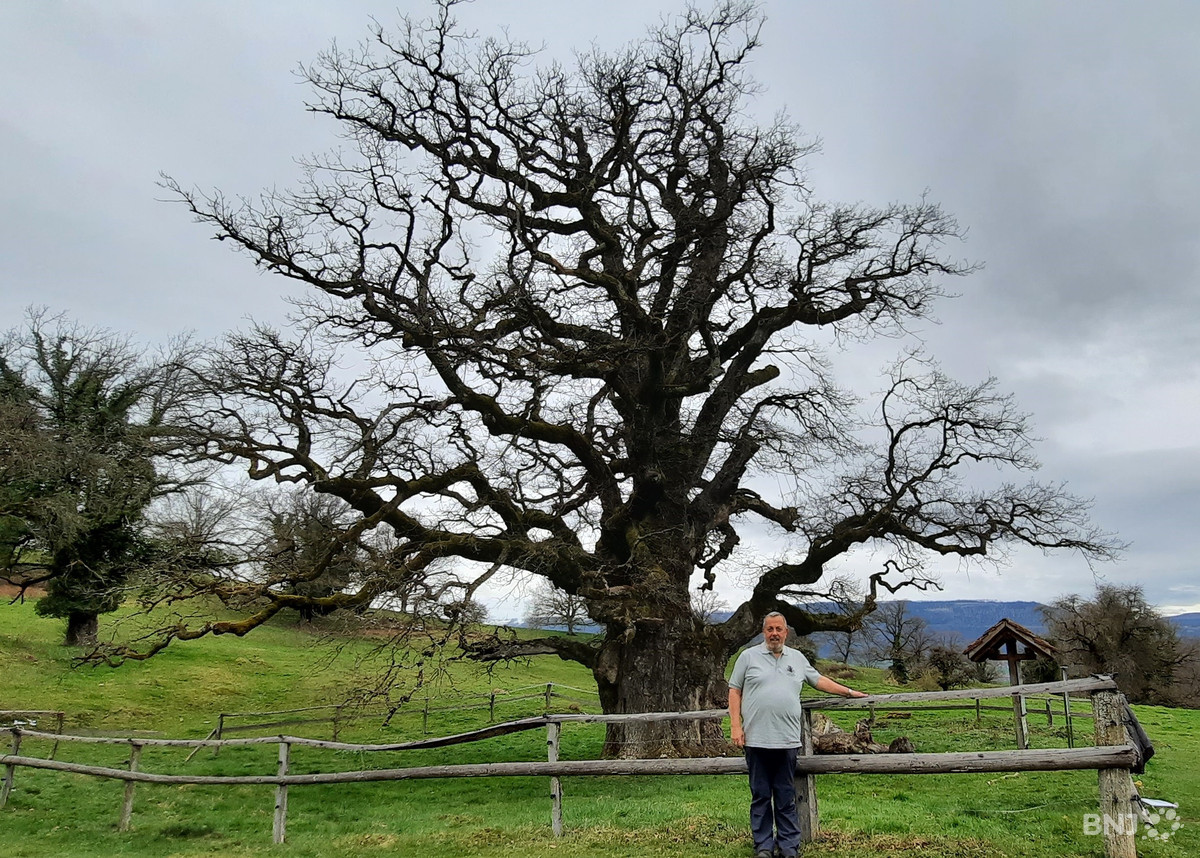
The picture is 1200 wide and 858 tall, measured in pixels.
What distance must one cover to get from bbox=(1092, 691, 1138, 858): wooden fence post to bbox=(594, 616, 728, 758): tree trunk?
32.3 feet

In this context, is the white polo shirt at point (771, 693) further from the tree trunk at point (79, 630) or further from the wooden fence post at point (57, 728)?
the tree trunk at point (79, 630)

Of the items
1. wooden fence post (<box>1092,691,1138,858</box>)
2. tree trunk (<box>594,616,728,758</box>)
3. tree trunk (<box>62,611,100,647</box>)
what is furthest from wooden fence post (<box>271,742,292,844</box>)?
tree trunk (<box>62,611,100,647</box>)

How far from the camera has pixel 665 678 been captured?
1593cm

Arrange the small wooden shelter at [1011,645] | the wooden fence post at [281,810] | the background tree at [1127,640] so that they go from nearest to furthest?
1. the wooden fence post at [281,810]
2. the small wooden shelter at [1011,645]
3. the background tree at [1127,640]

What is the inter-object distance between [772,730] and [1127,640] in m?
45.5

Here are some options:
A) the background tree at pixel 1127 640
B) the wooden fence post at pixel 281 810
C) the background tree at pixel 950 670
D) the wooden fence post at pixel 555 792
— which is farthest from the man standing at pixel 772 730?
the background tree at pixel 1127 640

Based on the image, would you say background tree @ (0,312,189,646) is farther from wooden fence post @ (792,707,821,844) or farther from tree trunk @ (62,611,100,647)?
wooden fence post @ (792,707,821,844)

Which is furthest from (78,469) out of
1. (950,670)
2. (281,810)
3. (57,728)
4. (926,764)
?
(950,670)

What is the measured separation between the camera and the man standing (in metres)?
6.76

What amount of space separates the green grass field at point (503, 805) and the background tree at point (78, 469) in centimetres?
346

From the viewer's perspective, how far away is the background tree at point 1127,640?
41.6 m

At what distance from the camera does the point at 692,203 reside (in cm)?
1775

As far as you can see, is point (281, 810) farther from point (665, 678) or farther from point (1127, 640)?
Answer: point (1127, 640)

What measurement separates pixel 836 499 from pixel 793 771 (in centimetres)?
1179
